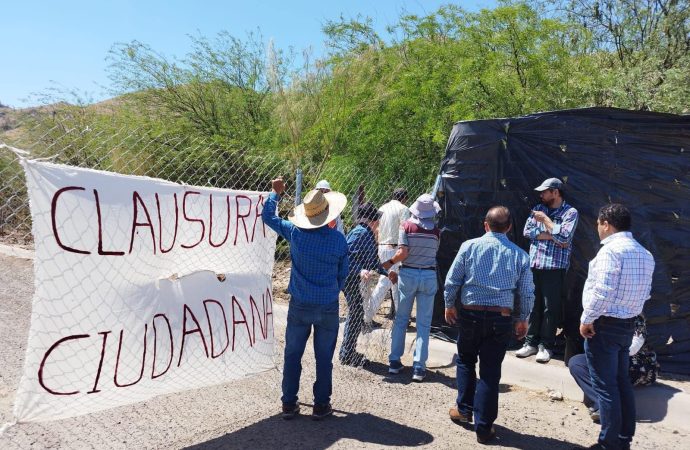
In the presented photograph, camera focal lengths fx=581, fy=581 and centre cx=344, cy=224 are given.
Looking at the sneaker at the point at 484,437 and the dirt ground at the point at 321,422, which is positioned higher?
the sneaker at the point at 484,437

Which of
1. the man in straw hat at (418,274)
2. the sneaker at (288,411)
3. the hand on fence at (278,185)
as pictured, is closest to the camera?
the sneaker at (288,411)

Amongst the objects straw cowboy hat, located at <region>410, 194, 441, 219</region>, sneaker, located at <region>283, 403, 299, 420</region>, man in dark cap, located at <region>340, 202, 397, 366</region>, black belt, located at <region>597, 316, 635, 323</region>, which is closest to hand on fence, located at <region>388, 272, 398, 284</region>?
man in dark cap, located at <region>340, 202, 397, 366</region>

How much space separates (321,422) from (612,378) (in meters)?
2.22

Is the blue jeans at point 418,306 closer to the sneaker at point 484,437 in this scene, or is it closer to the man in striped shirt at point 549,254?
the man in striped shirt at point 549,254

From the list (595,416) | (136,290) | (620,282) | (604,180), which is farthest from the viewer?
(604,180)

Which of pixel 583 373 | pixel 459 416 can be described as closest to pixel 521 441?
pixel 459 416

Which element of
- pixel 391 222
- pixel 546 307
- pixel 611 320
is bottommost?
pixel 546 307

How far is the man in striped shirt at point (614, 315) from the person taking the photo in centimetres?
412

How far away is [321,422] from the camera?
4656 millimetres

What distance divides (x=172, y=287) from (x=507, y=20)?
329 inches

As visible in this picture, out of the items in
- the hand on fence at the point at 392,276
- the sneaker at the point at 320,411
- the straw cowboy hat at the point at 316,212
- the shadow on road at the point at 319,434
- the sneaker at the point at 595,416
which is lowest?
the shadow on road at the point at 319,434

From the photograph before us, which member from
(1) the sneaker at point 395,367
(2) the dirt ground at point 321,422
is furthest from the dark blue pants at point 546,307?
(1) the sneaker at point 395,367

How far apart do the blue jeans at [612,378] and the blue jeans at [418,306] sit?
6.39 feet

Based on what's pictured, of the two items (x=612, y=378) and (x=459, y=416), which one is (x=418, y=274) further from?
(x=612, y=378)
